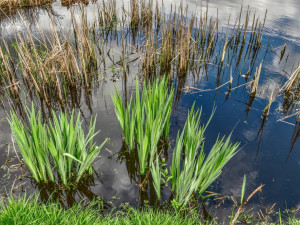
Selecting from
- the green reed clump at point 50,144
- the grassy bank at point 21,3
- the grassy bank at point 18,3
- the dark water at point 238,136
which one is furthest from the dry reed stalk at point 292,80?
the grassy bank at point 18,3

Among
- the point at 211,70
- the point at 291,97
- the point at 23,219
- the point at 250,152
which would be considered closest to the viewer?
the point at 23,219

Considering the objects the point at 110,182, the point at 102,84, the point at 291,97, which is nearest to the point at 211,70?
the point at 291,97

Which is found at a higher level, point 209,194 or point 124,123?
point 124,123

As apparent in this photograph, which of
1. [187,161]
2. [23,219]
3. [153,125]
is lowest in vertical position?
[23,219]

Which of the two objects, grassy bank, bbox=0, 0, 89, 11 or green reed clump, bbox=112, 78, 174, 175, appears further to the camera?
grassy bank, bbox=0, 0, 89, 11

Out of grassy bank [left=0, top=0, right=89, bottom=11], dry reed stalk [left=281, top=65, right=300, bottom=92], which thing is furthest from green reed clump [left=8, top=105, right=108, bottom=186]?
grassy bank [left=0, top=0, right=89, bottom=11]

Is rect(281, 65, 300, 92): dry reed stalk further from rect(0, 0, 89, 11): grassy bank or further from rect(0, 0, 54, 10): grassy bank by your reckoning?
rect(0, 0, 54, 10): grassy bank

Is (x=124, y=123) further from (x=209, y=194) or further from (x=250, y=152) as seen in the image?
(x=250, y=152)

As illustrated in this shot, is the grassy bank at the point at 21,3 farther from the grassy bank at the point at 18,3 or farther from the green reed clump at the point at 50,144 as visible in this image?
the green reed clump at the point at 50,144

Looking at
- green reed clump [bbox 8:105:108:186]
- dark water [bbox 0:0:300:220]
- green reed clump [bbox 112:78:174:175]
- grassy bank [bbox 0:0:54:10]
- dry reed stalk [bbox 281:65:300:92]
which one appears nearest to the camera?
green reed clump [bbox 8:105:108:186]

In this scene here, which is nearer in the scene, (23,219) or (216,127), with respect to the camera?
(23,219)

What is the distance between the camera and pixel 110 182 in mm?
3170

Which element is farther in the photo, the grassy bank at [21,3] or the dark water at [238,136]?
the grassy bank at [21,3]

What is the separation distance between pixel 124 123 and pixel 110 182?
80 cm
